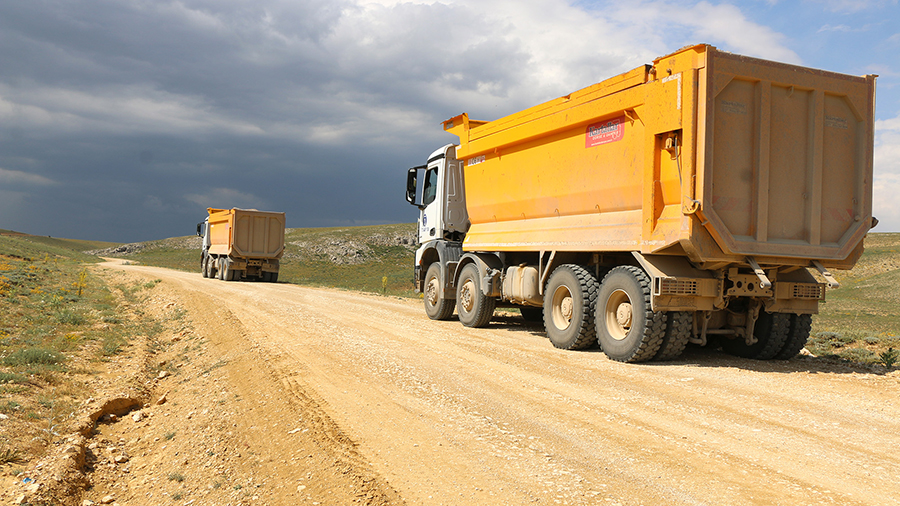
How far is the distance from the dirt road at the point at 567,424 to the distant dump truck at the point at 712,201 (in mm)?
653

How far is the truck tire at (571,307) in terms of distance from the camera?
370 inches

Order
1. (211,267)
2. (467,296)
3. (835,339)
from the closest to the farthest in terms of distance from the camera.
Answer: (835,339) < (467,296) < (211,267)

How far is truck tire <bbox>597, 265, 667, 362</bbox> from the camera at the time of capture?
816 centimetres

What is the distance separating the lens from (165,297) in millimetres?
19281

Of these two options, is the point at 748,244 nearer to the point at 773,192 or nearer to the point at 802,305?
the point at 773,192

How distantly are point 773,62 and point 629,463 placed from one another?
619 cm

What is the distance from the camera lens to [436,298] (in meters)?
14.5

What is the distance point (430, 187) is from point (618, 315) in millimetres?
7478

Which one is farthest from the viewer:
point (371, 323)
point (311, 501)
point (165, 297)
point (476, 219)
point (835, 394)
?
point (165, 297)

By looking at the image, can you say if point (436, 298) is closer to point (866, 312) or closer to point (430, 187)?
point (430, 187)

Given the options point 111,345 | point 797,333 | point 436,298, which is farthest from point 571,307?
point 111,345

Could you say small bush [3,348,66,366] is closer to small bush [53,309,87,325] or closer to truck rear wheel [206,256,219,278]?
small bush [53,309,87,325]

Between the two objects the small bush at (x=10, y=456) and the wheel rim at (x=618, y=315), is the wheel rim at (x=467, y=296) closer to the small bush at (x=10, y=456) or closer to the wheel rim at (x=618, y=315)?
the wheel rim at (x=618, y=315)

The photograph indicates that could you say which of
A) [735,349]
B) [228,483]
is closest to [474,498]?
[228,483]
